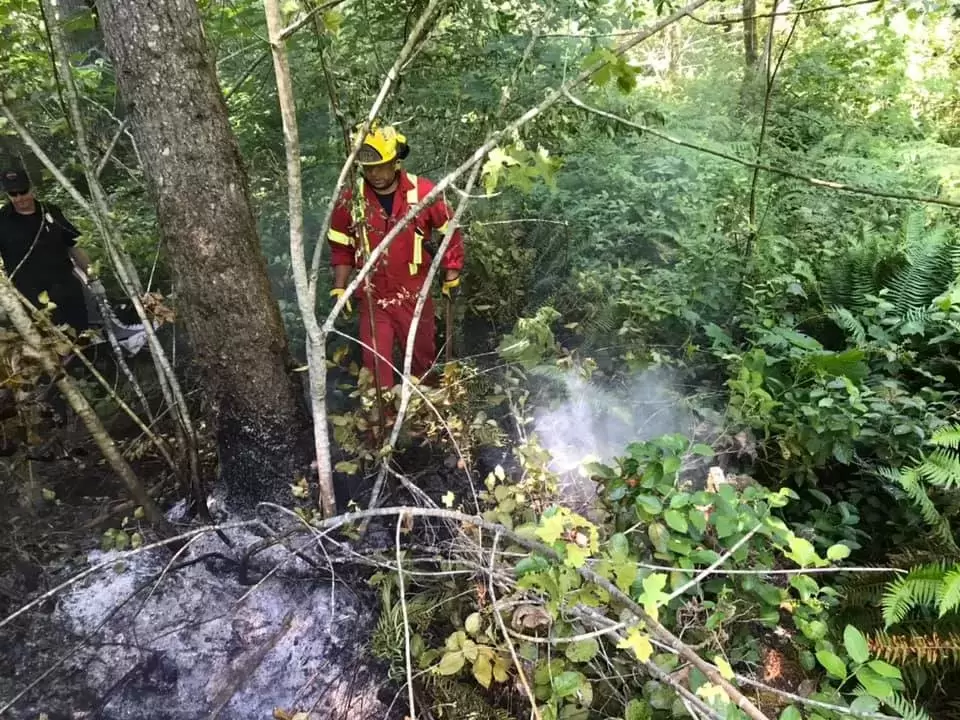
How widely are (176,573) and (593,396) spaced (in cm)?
228

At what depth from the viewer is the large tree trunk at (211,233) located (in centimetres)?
228

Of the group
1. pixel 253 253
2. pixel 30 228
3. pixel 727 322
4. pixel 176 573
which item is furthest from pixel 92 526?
pixel 727 322

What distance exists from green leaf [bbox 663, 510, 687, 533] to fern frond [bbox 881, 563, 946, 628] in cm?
84

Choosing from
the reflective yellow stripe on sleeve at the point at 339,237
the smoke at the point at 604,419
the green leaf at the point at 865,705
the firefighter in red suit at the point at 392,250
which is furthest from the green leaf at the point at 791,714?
the reflective yellow stripe on sleeve at the point at 339,237

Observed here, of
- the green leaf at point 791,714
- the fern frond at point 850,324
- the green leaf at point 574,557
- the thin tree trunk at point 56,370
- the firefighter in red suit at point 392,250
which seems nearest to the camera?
the green leaf at point 791,714

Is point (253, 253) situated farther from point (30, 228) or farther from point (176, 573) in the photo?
point (30, 228)

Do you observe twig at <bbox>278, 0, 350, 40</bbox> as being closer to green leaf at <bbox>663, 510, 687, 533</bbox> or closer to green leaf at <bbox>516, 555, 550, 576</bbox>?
green leaf at <bbox>516, 555, 550, 576</bbox>

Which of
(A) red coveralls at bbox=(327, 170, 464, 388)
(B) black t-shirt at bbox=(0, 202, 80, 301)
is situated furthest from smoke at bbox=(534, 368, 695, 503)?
(B) black t-shirt at bbox=(0, 202, 80, 301)

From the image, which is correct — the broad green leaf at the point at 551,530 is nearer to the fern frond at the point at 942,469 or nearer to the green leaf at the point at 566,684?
the green leaf at the point at 566,684

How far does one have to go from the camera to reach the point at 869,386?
9.83 ft

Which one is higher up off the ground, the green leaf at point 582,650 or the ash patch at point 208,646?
the green leaf at point 582,650

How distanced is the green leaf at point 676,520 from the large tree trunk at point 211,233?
176 cm

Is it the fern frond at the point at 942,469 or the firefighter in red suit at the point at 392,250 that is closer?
the fern frond at the point at 942,469

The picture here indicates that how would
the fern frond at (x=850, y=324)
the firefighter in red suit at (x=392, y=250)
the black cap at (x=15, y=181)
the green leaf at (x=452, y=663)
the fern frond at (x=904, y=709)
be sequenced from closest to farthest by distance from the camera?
the fern frond at (x=904, y=709) → the green leaf at (x=452, y=663) → the fern frond at (x=850, y=324) → the firefighter in red suit at (x=392, y=250) → the black cap at (x=15, y=181)
